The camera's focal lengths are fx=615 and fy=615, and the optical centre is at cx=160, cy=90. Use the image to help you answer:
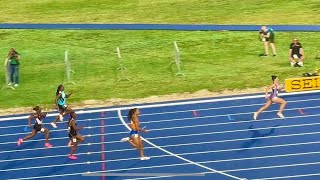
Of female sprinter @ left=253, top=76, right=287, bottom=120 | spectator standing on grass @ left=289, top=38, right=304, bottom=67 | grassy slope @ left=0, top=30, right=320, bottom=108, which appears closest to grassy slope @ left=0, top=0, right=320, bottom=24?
grassy slope @ left=0, top=30, right=320, bottom=108

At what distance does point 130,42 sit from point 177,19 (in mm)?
5877

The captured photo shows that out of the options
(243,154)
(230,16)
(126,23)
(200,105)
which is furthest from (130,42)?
(243,154)

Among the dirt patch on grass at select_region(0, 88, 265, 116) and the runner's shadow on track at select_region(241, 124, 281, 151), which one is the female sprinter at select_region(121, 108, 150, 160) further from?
the dirt patch on grass at select_region(0, 88, 265, 116)

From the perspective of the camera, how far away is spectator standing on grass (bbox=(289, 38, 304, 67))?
2362cm

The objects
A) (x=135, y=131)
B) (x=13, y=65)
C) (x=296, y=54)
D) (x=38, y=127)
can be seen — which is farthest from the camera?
(x=296, y=54)

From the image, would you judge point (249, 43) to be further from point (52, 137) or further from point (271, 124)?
point (52, 137)

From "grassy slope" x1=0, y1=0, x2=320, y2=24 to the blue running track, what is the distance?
44.5ft

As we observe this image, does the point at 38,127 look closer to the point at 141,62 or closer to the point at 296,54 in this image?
the point at 141,62

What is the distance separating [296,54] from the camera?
23.8 meters

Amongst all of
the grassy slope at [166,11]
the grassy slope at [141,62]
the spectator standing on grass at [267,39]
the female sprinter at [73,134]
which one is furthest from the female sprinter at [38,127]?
the grassy slope at [166,11]

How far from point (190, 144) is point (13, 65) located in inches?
345

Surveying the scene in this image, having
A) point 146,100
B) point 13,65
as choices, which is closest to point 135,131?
point 146,100

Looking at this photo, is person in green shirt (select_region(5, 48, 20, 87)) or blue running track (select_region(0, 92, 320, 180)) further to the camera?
person in green shirt (select_region(5, 48, 20, 87))

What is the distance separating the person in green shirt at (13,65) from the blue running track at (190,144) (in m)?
3.28
